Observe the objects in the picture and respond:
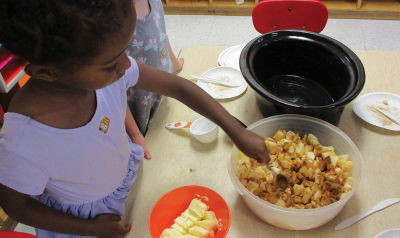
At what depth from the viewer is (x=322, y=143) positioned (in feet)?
2.31

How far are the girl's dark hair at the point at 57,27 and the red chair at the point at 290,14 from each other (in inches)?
32.9

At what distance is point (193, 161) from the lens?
757mm

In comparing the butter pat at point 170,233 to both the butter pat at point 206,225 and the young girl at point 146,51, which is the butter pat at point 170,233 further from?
the young girl at point 146,51

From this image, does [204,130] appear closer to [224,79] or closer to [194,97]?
[194,97]

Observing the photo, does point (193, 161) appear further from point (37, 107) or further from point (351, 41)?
point (351, 41)

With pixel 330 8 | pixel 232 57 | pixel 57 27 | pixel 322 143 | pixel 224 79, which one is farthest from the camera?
pixel 330 8

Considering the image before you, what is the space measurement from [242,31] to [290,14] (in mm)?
1431

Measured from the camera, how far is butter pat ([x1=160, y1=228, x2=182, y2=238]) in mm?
570

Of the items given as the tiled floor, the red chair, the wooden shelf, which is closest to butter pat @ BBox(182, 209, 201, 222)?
the red chair

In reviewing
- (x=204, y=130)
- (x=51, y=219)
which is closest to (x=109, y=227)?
(x=51, y=219)

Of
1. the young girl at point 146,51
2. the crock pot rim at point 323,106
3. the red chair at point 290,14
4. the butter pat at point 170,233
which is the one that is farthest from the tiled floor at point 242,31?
the butter pat at point 170,233

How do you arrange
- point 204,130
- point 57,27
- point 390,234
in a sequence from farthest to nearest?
point 204,130
point 390,234
point 57,27

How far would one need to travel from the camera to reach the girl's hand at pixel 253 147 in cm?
60

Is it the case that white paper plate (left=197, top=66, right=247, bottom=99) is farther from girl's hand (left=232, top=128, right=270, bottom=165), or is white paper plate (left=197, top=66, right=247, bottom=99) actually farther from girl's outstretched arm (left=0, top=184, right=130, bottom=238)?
girl's outstretched arm (left=0, top=184, right=130, bottom=238)
